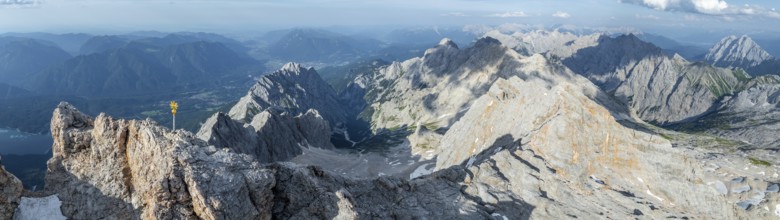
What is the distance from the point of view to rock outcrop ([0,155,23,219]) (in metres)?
33.9

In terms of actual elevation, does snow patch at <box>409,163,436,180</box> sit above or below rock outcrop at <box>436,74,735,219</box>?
below

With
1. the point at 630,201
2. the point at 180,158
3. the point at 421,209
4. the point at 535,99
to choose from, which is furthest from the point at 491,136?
the point at 180,158

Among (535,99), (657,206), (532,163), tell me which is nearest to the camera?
(657,206)

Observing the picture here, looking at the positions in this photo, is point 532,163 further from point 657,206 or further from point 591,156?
point 657,206

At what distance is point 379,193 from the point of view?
51625 mm

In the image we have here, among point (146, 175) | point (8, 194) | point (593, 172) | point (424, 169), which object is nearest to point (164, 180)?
point (146, 175)

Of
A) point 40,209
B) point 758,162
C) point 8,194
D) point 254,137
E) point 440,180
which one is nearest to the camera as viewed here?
point 8,194

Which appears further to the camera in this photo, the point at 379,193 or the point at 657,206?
the point at 657,206

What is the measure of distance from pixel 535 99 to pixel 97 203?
95.5 metres

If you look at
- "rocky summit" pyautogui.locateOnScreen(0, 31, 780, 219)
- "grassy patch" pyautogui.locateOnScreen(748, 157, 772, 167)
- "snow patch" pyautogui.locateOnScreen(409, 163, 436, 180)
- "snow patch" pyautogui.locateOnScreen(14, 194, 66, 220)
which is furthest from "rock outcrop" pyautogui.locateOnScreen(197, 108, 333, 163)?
"grassy patch" pyautogui.locateOnScreen(748, 157, 772, 167)

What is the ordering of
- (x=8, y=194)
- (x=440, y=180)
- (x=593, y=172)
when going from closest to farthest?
(x=8, y=194), (x=440, y=180), (x=593, y=172)

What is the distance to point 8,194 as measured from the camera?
1357 inches

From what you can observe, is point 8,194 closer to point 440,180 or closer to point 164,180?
point 164,180

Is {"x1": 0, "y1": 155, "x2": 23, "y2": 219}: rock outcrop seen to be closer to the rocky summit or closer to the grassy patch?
the rocky summit
